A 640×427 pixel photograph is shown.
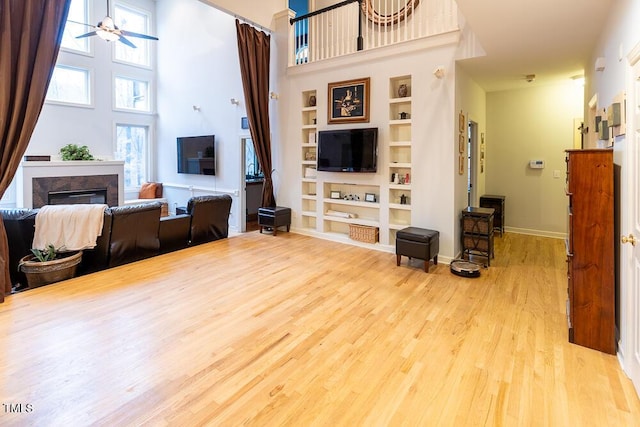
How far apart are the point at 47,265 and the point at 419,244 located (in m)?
4.38

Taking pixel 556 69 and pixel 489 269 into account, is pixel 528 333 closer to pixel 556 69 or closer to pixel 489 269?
pixel 489 269

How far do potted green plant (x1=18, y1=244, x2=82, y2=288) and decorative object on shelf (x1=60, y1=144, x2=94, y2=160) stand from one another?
4.15 m

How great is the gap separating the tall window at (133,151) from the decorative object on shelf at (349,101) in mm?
5876

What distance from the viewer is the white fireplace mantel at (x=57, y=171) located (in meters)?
6.62

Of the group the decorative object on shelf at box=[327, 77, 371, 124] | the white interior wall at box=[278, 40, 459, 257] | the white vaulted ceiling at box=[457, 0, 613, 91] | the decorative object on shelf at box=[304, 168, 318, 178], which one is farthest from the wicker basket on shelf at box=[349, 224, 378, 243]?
the white vaulted ceiling at box=[457, 0, 613, 91]

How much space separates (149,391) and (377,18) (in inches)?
265

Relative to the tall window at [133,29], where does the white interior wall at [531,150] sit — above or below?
below

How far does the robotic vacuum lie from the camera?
13.9ft

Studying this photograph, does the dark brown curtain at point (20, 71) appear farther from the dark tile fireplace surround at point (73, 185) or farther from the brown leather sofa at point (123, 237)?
the dark tile fireplace surround at point (73, 185)

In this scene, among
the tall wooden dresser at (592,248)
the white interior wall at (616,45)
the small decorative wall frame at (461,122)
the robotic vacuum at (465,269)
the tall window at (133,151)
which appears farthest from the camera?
the tall window at (133,151)

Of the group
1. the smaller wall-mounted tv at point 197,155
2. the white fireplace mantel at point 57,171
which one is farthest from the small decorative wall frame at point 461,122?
the white fireplace mantel at point 57,171

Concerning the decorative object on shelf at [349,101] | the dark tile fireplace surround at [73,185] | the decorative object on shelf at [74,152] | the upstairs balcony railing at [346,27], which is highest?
the upstairs balcony railing at [346,27]

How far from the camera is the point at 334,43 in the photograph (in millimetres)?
6500

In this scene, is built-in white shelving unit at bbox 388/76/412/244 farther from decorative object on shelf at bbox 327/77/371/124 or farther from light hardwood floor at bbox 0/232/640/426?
light hardwood floor at bbox 0/232/640/426
